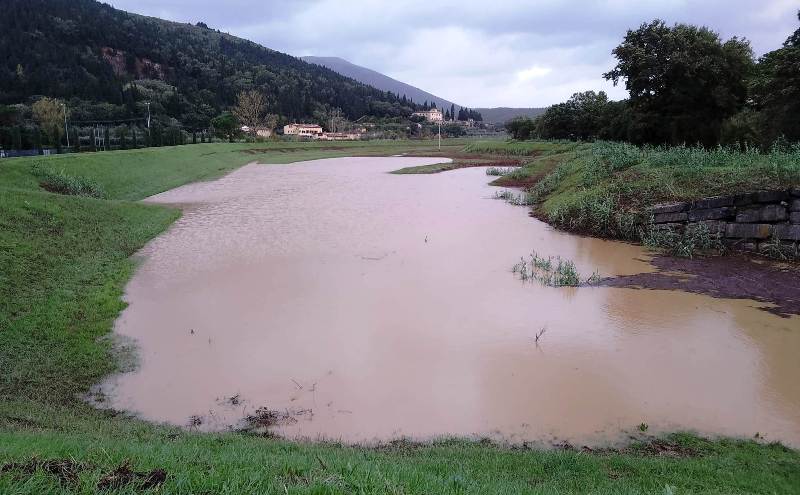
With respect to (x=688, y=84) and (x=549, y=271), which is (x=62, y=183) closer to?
(x=549, y=271)

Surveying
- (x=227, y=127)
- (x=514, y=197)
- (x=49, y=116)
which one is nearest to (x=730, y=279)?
(x=514, y=197)

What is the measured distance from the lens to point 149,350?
8.34 metres

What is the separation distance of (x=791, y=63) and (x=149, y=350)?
883 inches

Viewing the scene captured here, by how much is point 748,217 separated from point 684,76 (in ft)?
61.2

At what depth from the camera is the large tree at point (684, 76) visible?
92.9ft

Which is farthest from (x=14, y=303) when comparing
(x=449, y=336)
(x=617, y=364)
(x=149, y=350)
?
(x=617, y=364)

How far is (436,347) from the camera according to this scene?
8469 mm

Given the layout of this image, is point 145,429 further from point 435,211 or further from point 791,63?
point 791,63

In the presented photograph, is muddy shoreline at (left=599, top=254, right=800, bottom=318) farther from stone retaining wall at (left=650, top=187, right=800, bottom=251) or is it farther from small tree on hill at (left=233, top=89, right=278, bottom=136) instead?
small tree on hill at (left=233, top=89, right=278, bottom=136)

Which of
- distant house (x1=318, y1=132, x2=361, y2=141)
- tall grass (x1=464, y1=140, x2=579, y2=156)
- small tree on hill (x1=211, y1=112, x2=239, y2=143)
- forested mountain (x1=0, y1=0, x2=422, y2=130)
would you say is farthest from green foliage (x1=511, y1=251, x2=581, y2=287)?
distant house (x1=318, y1=132, x2=361, y2=141)

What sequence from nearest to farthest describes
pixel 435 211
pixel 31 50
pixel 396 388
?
pixel 396 388 < pixel 435 211 < pixel 31 50

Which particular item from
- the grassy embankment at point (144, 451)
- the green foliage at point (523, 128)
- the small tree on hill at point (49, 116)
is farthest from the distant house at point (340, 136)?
the grassy embankment at point (144, 451)

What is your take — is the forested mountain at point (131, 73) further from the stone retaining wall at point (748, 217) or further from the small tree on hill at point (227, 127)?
the stone retaining wall at point (748, 217)

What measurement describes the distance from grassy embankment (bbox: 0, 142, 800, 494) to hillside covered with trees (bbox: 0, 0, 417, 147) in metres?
48.5
